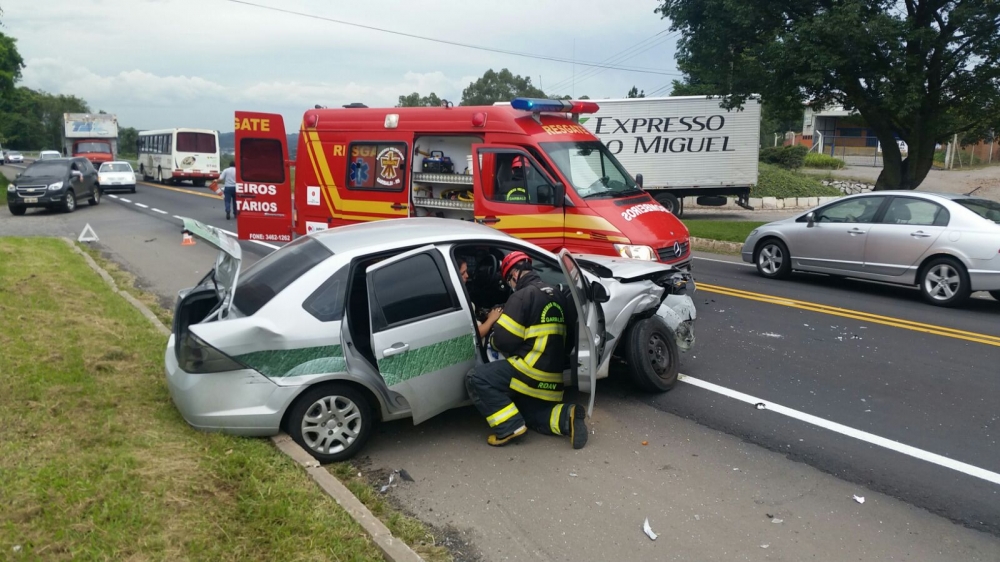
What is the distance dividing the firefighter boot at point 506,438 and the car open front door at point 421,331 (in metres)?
0.36

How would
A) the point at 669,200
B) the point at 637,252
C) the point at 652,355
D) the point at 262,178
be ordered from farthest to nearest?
the point at 669,200 < the point at 262,178 < the point at 637,252 < the point at 652,355

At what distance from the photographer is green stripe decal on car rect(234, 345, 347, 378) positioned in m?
5.00

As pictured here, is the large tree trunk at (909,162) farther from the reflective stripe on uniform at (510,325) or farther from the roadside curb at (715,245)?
the reflective stripe on uniform at (510,325)

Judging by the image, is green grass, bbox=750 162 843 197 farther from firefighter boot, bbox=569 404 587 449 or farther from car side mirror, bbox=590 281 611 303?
firefighter boot, bbox=569 404 587 449

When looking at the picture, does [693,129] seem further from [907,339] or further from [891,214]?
[907,339]

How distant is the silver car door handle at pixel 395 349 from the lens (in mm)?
5219

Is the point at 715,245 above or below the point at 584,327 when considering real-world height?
below

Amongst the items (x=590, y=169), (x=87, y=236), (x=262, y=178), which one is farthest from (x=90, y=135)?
(x=590, y=169)

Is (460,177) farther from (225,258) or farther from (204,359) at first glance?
(204,359)

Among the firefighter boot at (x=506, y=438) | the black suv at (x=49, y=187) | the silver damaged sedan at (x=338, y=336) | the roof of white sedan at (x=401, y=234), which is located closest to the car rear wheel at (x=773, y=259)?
the silver damaged sedan at (x=338, y=336)

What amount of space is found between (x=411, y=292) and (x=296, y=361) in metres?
0.90

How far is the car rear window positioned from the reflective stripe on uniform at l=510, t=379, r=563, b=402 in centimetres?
158

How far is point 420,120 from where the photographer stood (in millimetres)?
10273

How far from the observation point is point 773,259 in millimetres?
12531
